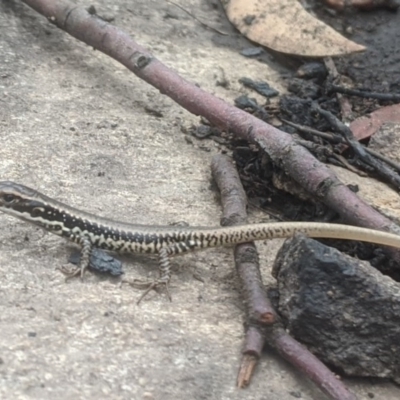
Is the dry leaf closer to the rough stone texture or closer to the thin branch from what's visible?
the thin branch

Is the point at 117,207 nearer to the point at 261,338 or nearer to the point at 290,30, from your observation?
the point at 261,338

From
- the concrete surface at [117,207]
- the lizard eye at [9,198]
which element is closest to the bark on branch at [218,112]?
the concrete surface at [117,207]

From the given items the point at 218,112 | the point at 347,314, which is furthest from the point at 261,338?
the point at 218,112

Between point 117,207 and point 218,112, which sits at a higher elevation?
point 218,112

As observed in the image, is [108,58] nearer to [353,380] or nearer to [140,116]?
[140,116]

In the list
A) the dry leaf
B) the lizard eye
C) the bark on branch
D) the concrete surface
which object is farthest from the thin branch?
the dry leaf

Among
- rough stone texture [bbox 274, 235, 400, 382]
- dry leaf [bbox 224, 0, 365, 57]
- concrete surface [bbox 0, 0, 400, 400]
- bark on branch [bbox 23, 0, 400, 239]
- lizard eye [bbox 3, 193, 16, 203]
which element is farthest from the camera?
dry leaf [bbox 224, 0, 365, 57]

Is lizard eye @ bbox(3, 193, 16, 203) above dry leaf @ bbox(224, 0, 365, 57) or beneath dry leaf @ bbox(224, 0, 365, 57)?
beneath
